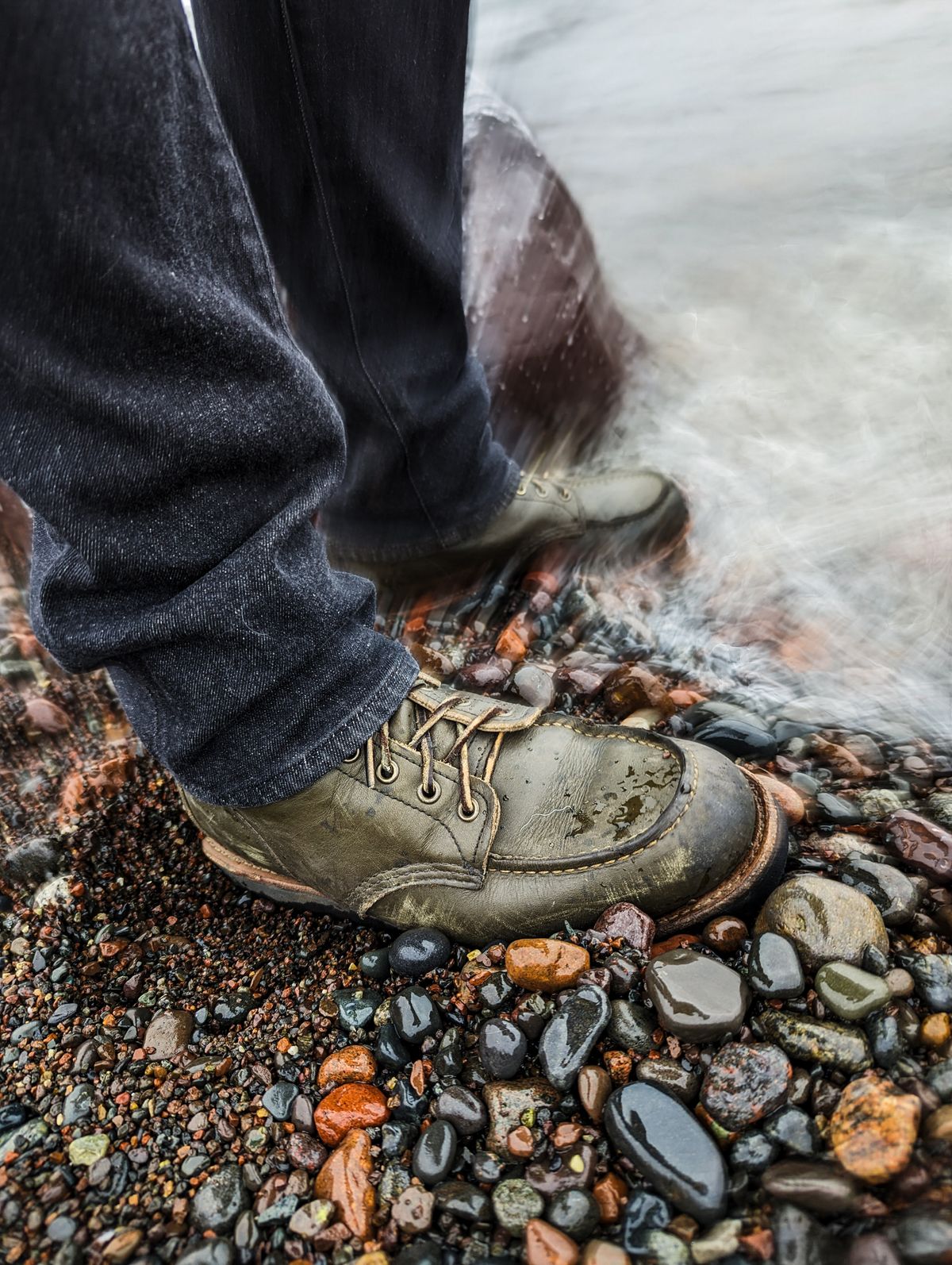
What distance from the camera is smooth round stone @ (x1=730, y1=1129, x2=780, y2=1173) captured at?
1.02 metres

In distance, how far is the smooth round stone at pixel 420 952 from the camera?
133 cm

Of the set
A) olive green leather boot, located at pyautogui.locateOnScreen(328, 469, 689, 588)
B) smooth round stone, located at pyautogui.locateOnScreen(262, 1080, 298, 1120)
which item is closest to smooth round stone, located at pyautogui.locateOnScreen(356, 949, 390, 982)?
smooth round stone, located at pyautogui.locateOnScreen(262, 1080, 298, 1120)

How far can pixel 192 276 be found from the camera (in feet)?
3.36

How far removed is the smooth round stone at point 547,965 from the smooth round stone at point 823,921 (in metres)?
0.30

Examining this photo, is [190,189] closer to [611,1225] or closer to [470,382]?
[470,382]

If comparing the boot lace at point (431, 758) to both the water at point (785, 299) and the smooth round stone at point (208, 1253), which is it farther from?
the water at point (785, 299)

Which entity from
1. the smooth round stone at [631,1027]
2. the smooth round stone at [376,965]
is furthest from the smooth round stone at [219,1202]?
the smooth round stone at [631,1027]

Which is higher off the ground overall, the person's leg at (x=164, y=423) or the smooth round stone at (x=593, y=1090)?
the person's leg at (x=164, y=423)

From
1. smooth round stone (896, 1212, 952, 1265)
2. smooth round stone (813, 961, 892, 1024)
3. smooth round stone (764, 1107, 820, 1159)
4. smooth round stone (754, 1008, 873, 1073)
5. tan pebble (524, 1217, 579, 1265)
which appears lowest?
tan pebble (524, 1217, 579, 1265)

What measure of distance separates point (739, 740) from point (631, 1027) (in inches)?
27.5

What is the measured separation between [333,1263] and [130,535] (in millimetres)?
989

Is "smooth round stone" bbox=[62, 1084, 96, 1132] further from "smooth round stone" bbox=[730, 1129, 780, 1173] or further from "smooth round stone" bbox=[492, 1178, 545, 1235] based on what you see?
"smooth round stone" bbox=[730, 1129, 780, 1173]

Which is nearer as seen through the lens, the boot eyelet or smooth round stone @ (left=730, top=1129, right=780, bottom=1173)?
smooth round stone @ (left=730, top=1129, right=780, bottom=1173)

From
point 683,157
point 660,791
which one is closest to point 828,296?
point 683,157
